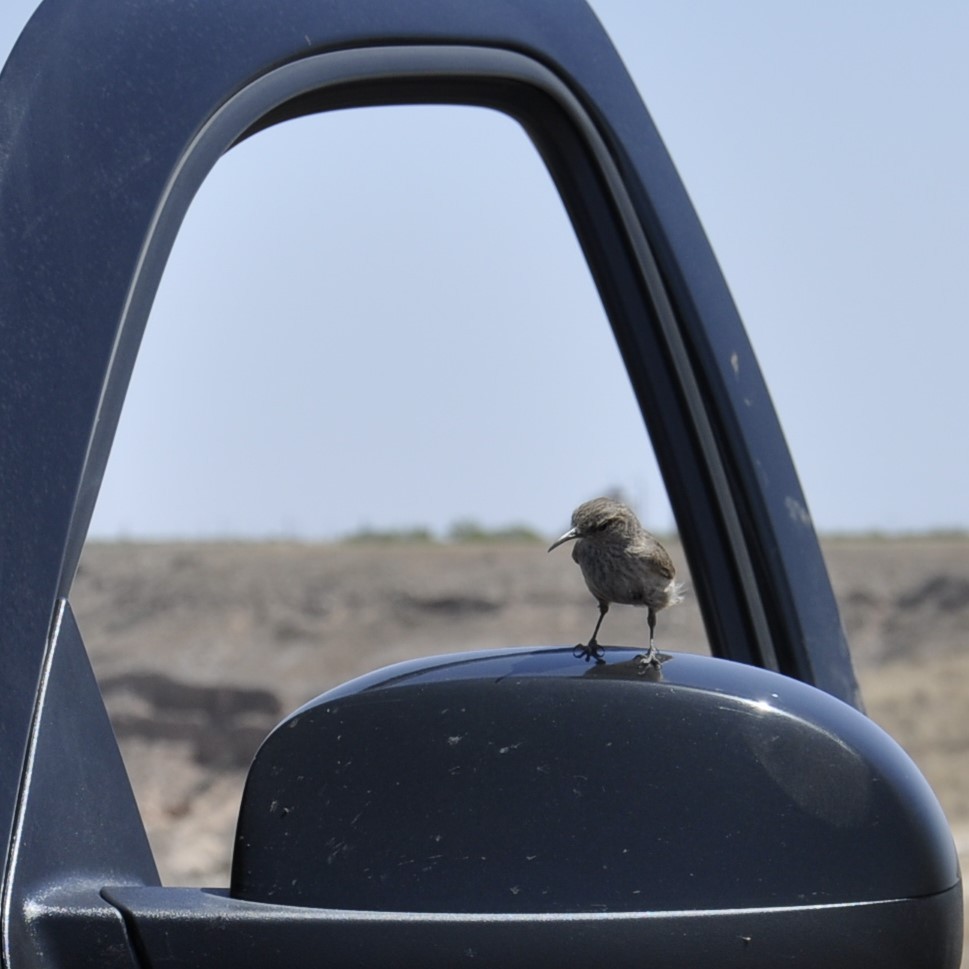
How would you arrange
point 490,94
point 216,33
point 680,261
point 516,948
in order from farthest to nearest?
1. point 680,261
2. point 490,94
3. point 216,33
4. point 516,948

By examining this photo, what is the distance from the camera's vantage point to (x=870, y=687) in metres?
23.4

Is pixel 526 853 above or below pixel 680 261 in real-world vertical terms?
below

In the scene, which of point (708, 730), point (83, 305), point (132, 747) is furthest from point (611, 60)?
point (132, 747)

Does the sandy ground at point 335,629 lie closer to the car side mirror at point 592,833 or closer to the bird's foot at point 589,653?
the bird's foot at point 589,653

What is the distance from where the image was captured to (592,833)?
1.46 metres

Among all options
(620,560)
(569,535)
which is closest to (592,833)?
(620,560)

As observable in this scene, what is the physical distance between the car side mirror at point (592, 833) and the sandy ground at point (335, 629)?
1696cm

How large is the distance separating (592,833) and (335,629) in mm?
24496

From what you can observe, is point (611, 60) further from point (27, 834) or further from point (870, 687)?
point (870, 687)

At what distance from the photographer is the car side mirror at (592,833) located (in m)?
1.46

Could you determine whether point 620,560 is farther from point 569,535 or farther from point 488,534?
point 488,534

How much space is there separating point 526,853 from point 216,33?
2.89ft

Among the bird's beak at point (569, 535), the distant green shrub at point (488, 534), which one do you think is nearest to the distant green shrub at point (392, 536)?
the distant green shrub at point (488, 534)

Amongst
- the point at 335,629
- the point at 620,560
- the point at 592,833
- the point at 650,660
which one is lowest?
the point at 335,629
